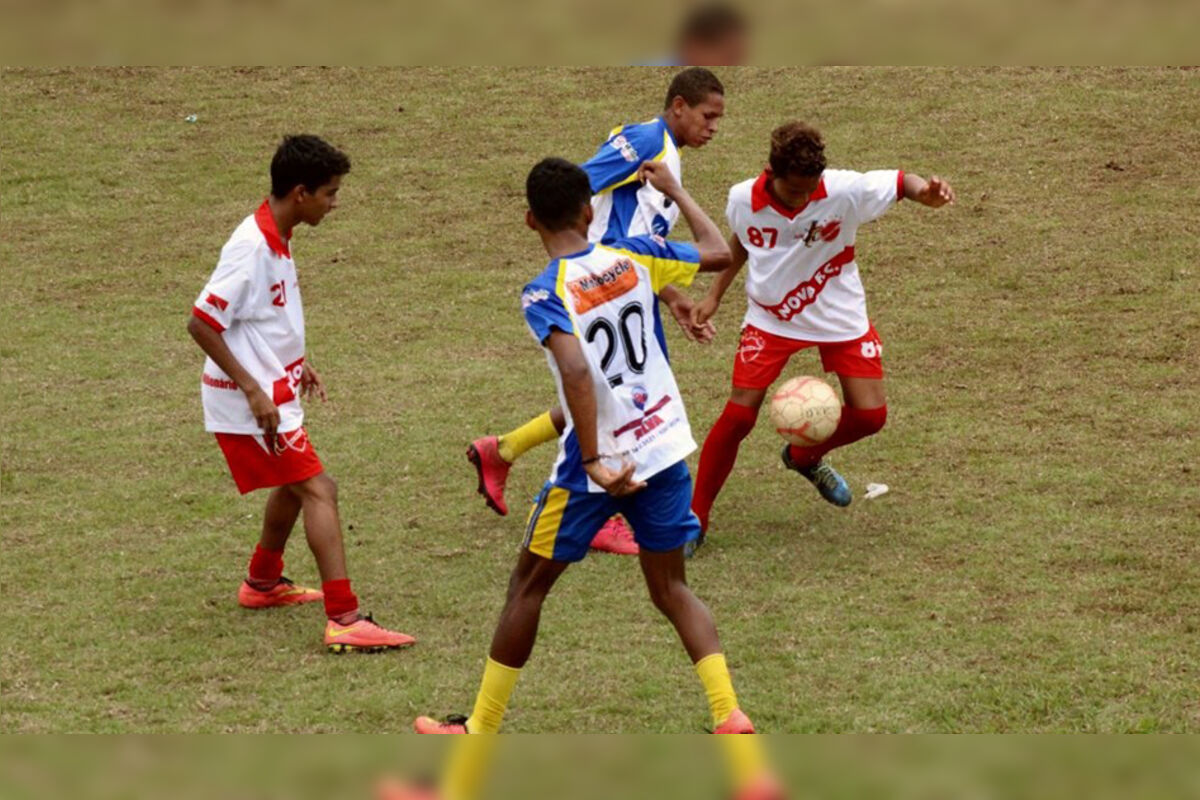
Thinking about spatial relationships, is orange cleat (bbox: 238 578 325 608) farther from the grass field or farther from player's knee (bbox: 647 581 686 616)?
player's knee (bbox: 647 581 686 616)

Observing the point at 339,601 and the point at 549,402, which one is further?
the point at 549,402

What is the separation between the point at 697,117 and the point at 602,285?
2.54m

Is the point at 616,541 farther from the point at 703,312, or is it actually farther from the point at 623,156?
the point at 623,156

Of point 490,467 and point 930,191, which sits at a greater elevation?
point 930,191

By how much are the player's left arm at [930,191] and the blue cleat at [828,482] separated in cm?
151

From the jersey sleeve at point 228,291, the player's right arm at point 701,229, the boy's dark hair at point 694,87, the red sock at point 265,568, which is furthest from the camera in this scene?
the boy's dark hair at point 694,87

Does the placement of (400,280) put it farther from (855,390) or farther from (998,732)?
(998,732)

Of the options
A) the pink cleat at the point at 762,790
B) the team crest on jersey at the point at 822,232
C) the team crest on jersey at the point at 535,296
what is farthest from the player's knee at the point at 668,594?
the pink cleat at the point at 762,790

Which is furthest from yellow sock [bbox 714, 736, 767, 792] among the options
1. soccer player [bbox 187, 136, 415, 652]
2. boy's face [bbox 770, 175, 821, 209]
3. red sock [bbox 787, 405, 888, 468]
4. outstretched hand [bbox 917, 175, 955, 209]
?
red sock [bbox 787, 405, 888, 468]

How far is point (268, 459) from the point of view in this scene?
246 inches

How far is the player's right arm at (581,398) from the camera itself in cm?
468

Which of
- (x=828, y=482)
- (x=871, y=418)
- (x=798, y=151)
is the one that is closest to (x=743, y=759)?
(x=798, y=151)
